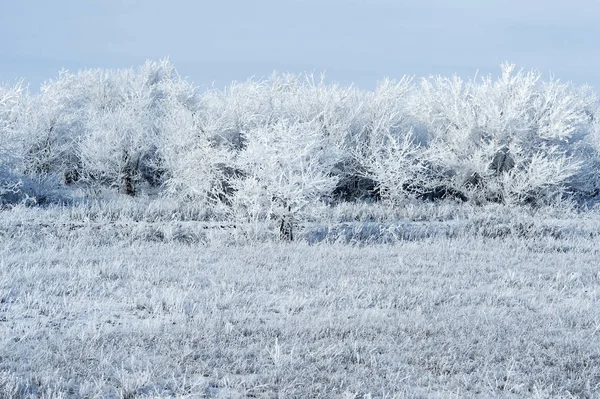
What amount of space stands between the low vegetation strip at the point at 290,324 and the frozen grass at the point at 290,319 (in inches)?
0.8

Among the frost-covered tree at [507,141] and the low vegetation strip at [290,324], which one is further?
the frost-covered tree at [507,141]

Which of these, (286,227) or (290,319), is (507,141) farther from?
(290,319)

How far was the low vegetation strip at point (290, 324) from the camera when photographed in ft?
16.3

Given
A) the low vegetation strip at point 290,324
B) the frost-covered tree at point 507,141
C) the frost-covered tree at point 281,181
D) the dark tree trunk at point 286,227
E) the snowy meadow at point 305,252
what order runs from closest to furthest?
the low vegetation strip at point 290,324
the snowy meadow at point 305,252
the dark tree trunk at point 286,227
the frost-covered tree at point 281,181
the frost-covered tree at point 507,141

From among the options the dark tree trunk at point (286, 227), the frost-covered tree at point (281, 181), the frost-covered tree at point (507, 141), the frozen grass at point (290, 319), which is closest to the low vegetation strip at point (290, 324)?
the frozen grass at point (290, 319)

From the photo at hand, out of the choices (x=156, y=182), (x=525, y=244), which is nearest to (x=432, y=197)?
(x=525, y=244)

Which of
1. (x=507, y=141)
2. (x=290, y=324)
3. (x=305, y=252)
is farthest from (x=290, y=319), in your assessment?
(x=507, y=141)

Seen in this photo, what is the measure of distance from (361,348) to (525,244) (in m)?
7.85

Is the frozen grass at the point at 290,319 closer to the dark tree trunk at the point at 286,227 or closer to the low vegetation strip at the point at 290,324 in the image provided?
the low vegetation strip at the point at 290,324

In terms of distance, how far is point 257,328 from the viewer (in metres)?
6.25

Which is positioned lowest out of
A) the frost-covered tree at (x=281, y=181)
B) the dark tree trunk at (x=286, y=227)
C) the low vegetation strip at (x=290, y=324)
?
the low vegetation strip at (x=290, y=324)

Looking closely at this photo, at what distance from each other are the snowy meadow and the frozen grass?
30mm

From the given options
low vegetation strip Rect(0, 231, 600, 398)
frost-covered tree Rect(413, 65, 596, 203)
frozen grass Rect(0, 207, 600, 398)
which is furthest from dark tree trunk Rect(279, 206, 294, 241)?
Result: frost-covered tree Rect(413, 65, 596, 203)

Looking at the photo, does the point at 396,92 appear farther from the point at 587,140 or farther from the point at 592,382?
the point at 592,382
